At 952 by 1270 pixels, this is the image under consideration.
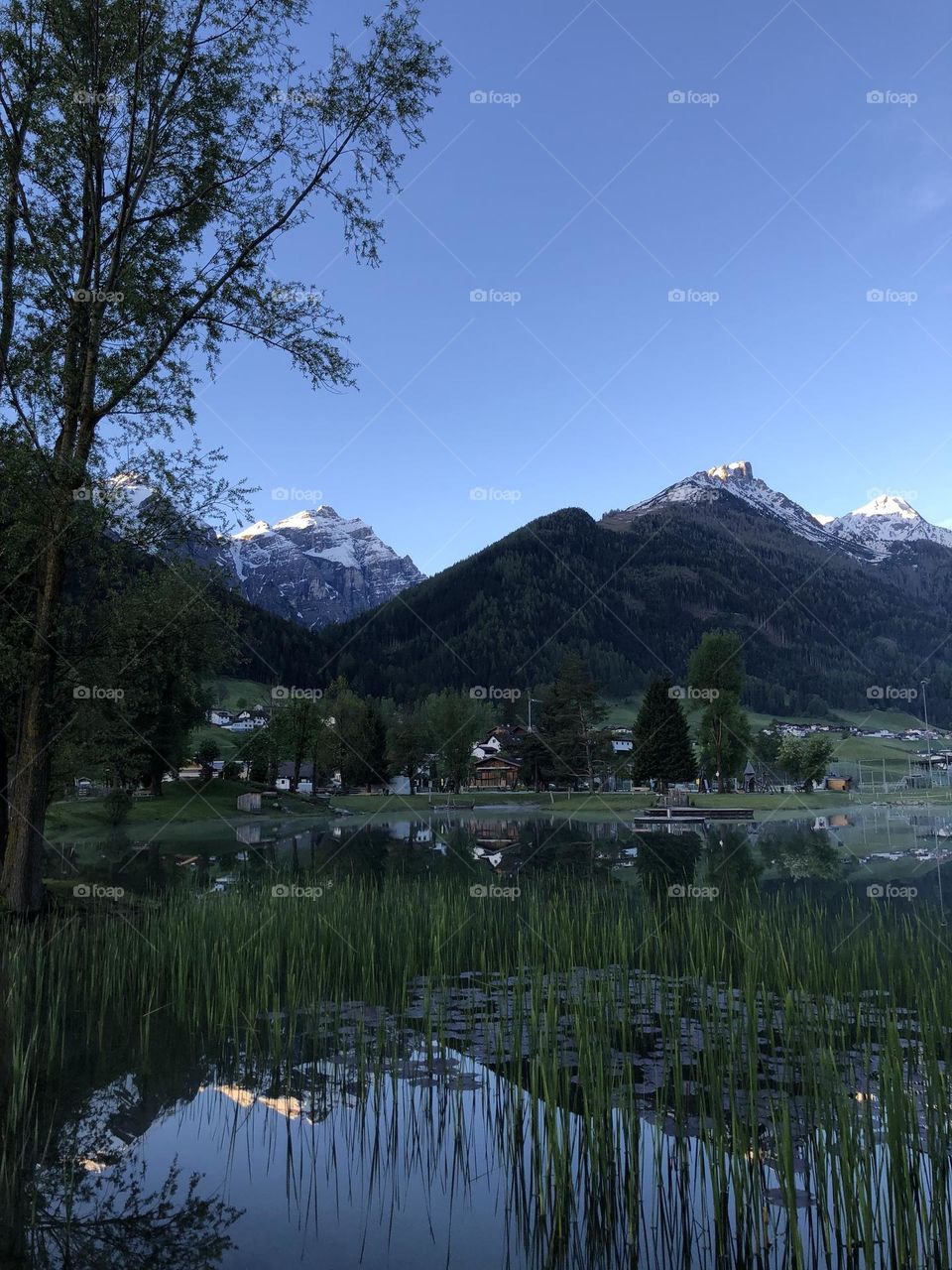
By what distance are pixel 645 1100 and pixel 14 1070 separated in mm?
6140

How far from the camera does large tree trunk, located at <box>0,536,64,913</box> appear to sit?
17688mm

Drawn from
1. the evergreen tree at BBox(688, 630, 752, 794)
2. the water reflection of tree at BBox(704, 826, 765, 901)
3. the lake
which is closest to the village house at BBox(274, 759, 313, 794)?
the evergreen tree at BBox(688, 630, 752, 794)

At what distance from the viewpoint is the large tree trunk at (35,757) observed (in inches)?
696

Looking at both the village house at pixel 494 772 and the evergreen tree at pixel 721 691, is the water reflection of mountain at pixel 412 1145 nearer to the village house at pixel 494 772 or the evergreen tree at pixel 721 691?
the evergreen tree at pixel 721 691

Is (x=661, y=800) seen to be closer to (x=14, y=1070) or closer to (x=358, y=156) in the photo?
(x=358, y=156)

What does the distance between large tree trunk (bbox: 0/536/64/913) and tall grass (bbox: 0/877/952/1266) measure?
151 centimetres

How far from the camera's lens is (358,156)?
20906mm

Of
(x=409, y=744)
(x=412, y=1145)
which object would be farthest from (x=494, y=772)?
(x=412, y=1145)

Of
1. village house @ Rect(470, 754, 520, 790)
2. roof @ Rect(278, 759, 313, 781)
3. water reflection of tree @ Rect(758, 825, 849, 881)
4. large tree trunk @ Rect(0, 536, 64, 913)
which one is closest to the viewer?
large tree trunk @ Rect(0, 536, 64, 913)

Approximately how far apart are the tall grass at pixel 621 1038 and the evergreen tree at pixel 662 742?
67712 mm

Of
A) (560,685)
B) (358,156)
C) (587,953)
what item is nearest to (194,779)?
(560,685)

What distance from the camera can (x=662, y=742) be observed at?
274 feet

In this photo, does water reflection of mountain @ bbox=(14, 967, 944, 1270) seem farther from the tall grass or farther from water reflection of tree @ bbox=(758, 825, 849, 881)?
water reflection of tree @ bbox=(758, 825, 849, 881)

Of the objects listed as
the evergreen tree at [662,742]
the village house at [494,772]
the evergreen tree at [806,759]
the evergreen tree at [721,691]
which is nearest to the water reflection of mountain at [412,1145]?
the evergreen tree at [662,742]
